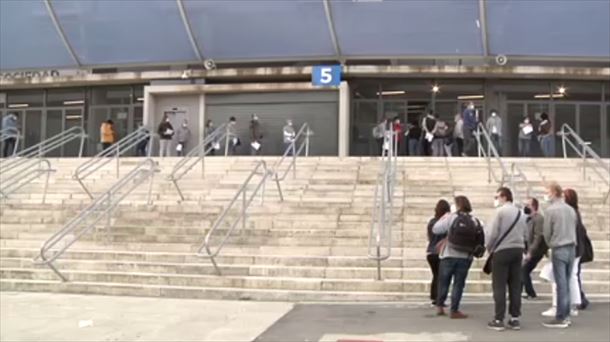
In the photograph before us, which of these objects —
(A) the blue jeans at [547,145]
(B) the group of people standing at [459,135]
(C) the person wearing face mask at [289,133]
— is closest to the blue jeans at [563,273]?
(B) the group of people standing at [459,135]

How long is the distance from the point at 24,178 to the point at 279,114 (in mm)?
9636

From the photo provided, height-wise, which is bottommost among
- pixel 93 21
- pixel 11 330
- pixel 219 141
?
pixel 11 330

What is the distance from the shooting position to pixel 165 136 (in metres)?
24.2

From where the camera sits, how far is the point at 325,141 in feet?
81.3

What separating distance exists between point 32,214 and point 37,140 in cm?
1505

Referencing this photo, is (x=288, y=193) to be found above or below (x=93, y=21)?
below

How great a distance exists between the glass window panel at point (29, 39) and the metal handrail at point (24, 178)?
8.75m

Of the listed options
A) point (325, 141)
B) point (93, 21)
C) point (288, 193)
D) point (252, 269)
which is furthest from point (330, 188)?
point (93, 21)

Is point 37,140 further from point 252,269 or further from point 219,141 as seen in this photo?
point 252,269

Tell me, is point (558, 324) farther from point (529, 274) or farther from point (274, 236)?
point (274, 236)

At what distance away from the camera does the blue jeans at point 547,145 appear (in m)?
22.5

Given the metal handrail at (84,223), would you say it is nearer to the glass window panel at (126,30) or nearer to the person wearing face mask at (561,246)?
the person wearing face mask at (561,246)

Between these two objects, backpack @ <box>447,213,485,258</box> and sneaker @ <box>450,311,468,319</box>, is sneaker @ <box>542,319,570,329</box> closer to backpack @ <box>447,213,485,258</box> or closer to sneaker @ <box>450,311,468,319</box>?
sneaker @ <box>450,311,468,319</box>

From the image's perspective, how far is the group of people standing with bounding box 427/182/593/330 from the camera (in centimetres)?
757
